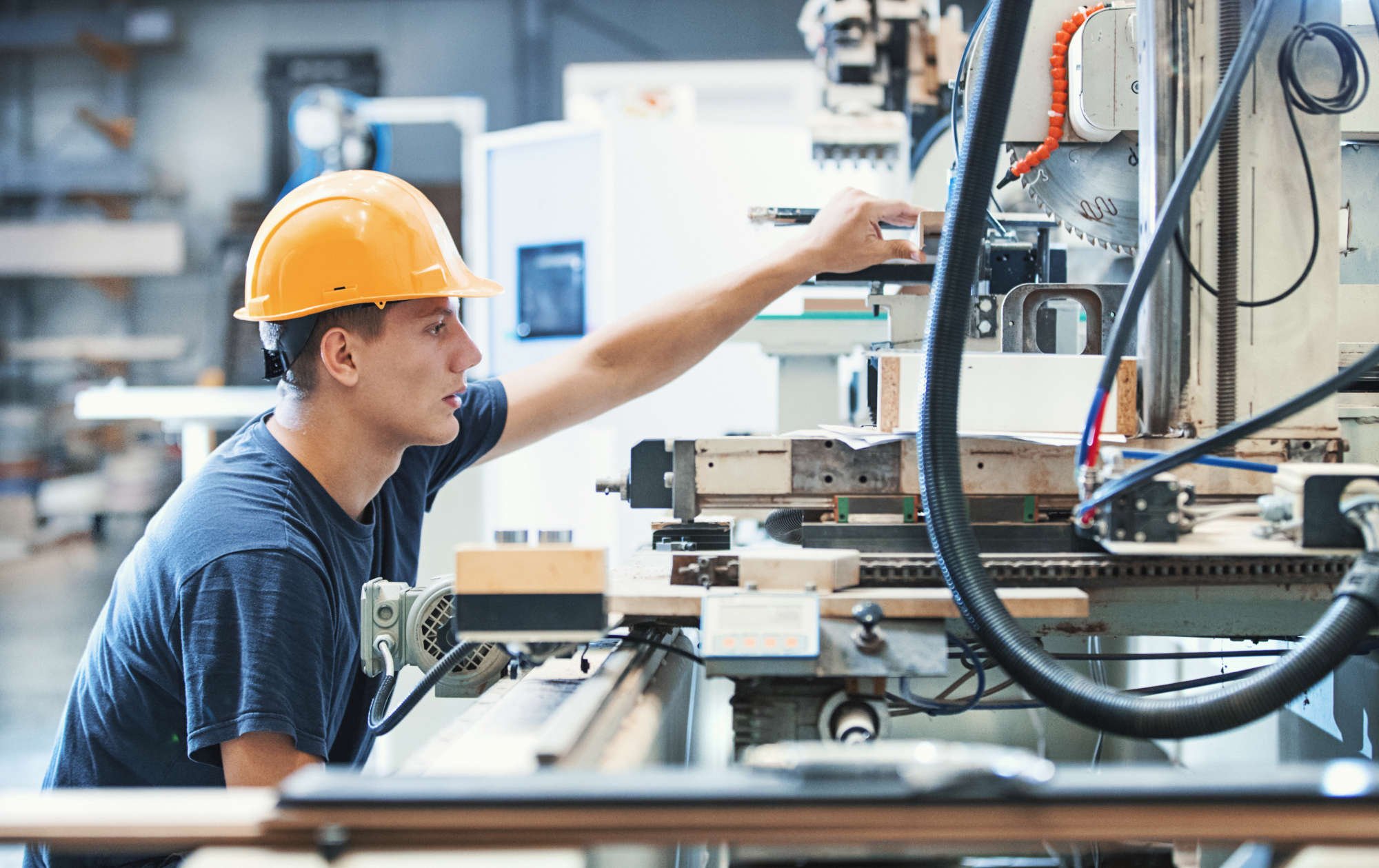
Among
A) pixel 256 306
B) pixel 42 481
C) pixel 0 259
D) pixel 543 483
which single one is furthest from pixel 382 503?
pixel 0 259

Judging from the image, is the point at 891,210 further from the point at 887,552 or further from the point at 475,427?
the point at 475,427

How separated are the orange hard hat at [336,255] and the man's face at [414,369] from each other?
0.11 feet

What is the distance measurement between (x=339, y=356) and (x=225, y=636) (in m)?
0.37

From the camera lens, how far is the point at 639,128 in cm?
349

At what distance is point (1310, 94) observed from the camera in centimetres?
102

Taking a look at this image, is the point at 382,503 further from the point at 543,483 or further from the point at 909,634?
the point at 543,483

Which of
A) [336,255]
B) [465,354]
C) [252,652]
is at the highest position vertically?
[336,255]

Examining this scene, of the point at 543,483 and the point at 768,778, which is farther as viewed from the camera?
the point at 543,483

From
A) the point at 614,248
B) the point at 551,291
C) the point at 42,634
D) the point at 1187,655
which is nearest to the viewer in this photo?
the point at 1187,655

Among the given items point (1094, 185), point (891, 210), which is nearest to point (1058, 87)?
point (1094, 185)

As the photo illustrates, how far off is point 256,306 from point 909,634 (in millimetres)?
850

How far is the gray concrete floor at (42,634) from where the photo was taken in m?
3.25

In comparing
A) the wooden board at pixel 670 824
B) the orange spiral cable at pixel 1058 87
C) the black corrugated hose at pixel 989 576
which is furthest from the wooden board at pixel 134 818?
the orange spiral cable at pixel 1058 87

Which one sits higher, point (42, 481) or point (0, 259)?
point (0, 259)
